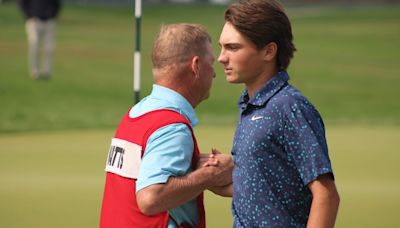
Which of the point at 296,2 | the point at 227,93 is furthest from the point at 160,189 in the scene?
the point at 296,2

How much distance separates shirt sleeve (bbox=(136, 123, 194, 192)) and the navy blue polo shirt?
8.3 inches

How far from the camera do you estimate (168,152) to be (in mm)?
3680

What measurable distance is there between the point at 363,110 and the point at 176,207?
48.3 feet

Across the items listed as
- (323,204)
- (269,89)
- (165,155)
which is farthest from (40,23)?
(323,204)

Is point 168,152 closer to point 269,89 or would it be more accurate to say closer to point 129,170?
point 129,170

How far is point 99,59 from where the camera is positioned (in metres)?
27.6

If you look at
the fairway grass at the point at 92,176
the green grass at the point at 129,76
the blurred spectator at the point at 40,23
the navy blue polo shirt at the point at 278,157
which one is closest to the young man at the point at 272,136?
the navy blue polo shirt at the point at 278,157

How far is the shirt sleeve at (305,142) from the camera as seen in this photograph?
3424mm

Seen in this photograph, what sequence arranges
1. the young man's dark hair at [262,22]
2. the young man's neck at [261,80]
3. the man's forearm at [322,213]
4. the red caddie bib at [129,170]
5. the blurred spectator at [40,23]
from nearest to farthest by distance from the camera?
the man's forearm at [322,213]
the young man's dark hair at [262,22]
the young man's neck at [261,80]
the red caddie bib at [129,170]
the blurred spectator at [40,23]

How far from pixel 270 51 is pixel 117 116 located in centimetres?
1308

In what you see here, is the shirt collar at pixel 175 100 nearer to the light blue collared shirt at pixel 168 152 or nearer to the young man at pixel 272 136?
the light blue collared shirt at pixel 168 152

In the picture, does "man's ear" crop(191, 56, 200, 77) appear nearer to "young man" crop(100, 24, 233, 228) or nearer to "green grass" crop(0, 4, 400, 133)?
"young man" crop(100, 24, 233, 228)

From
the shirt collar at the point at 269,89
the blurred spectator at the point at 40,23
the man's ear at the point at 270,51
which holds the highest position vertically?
the man's ear at the point at 270,51

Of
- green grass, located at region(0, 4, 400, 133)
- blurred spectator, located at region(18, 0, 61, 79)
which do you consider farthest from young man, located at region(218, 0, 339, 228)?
blurred spectator, located at region(18, 0, 61, 79)
